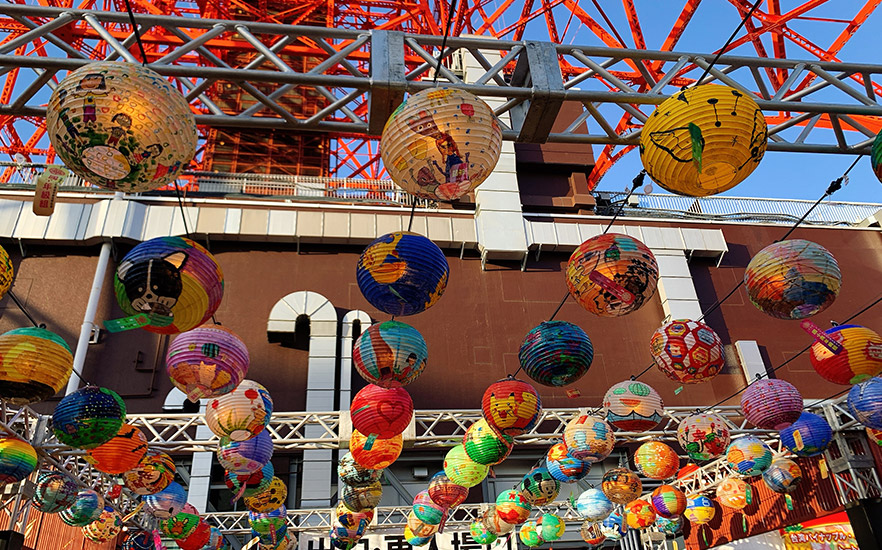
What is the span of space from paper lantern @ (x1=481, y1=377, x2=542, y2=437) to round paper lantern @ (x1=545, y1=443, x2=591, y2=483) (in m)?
1.76

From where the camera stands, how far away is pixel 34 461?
21.3 feet

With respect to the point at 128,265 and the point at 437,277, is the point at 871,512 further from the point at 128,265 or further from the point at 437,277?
the point at 128,265

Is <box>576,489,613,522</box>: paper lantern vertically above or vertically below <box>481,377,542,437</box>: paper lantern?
below

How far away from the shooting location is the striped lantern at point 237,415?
19.5 feet

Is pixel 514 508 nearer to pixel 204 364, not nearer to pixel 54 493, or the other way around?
pixel 204 364

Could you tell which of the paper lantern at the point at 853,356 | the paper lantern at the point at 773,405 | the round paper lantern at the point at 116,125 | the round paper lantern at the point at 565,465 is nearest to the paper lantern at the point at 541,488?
the round paper lantern at the point at 565,465

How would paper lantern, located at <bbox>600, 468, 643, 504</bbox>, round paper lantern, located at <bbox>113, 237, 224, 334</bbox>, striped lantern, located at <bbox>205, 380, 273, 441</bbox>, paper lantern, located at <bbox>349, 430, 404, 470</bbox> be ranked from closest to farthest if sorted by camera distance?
round paper lantern, located at <bbox>113, 237, 224, 334</bbox>
striped lantern, located at <bbox>205, 380, 273, 441</bbox>
paper lantern, located at <bbox>349, 430, 404, 470</bbox>
paper lantern, located at <bbox>600, 468, 643, 504</bbox>

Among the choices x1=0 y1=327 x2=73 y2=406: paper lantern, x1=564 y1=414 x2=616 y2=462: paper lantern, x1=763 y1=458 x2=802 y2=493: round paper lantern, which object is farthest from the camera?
x1=763 y1=458 x2=802 y2=493: round paper lantern

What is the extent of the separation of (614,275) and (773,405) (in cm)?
305

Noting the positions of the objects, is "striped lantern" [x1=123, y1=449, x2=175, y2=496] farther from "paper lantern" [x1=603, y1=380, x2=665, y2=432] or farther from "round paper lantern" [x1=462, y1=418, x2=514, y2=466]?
"paper lantern" [x1=603, y1=380, x2=665, y2=432]

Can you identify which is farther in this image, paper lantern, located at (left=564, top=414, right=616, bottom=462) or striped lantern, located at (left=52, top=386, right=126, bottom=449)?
paper lantern, located at (left=564, top=414, right=616, bottom=462)

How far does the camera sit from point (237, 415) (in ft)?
19.5

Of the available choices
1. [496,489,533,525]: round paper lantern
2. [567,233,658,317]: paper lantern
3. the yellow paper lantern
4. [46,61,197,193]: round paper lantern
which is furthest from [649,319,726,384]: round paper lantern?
[46,61,197,193]: round paper lantern

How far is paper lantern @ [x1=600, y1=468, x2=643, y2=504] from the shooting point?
27.8 ft
